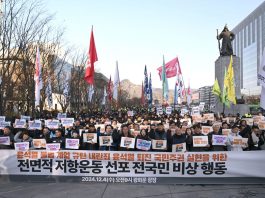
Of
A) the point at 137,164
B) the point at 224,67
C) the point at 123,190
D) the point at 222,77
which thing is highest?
the point at 224,67

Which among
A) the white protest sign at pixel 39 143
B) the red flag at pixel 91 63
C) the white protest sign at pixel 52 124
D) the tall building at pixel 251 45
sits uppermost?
the tall building at pixel 251 45

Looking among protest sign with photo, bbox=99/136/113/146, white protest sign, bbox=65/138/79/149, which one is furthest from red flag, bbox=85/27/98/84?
white protest sign, bbox=65/138/79/149

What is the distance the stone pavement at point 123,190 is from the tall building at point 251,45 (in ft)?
397

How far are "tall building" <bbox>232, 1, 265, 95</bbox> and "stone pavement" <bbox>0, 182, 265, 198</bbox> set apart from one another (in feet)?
397

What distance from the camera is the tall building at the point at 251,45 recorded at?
5167 inches

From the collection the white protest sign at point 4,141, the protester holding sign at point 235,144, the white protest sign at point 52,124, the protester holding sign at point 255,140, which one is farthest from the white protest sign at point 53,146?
the protester holding sign at point 255,140

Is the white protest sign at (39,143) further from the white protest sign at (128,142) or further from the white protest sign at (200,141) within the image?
the white protest sign at (200,141)

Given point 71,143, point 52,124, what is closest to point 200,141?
point 71,143

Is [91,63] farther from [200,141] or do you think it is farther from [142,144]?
[200,141]

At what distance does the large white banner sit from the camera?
10430 mm

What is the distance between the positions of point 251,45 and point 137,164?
14142cm

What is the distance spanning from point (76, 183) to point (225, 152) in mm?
4073

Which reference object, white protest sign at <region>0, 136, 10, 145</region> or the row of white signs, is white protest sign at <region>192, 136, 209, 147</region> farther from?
white protest sign at <region>0, 136, 10, 145</region>

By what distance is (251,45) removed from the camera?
471ft
